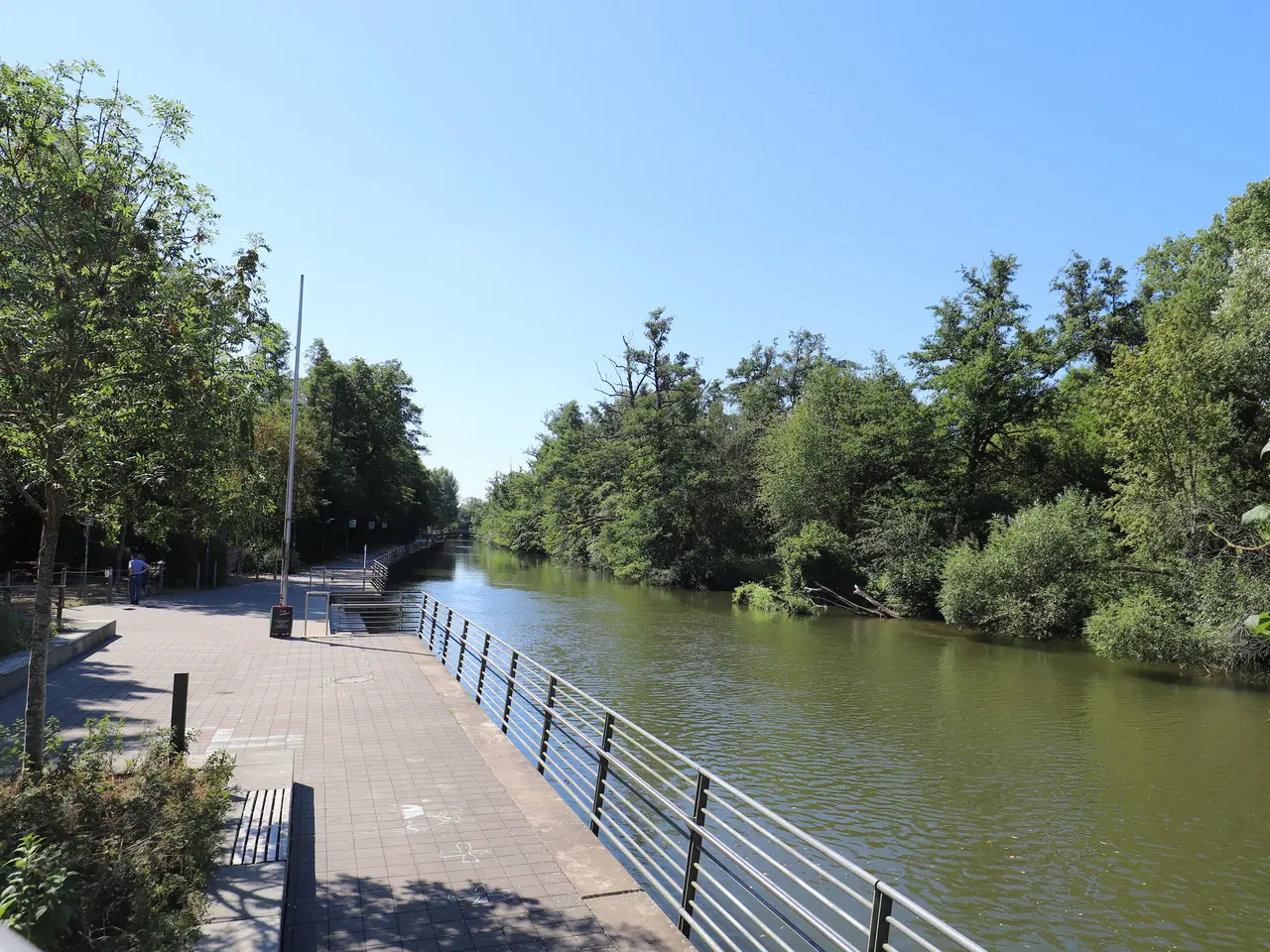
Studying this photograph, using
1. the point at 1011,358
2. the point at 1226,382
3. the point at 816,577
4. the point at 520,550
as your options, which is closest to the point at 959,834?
the point at 1226,382

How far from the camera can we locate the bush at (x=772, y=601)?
33.8 m

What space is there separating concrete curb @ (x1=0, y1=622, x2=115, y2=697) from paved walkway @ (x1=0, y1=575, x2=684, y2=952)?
1.06 ft

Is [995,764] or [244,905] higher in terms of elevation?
[244,905]

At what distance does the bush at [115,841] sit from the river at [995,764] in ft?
20.7

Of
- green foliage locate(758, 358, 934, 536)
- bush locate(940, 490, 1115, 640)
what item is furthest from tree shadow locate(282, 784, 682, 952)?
green foliage locate(758, 358, 934, 536)

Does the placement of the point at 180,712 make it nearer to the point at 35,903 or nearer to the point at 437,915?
the point at 437,915

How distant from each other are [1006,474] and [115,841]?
1519 inches

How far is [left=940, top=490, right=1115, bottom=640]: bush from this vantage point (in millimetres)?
25641

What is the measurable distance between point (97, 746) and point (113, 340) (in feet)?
9.65

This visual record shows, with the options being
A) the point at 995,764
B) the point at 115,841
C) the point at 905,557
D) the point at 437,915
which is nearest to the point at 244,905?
the point at 115,841

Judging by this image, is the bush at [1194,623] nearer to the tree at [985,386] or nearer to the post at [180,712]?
the tree at [985,386]

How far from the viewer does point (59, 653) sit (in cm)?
1330

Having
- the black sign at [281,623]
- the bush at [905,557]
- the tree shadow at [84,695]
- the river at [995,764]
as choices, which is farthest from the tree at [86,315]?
the bush at [905,557]

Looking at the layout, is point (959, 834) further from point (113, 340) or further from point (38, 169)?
point (38, 169)
